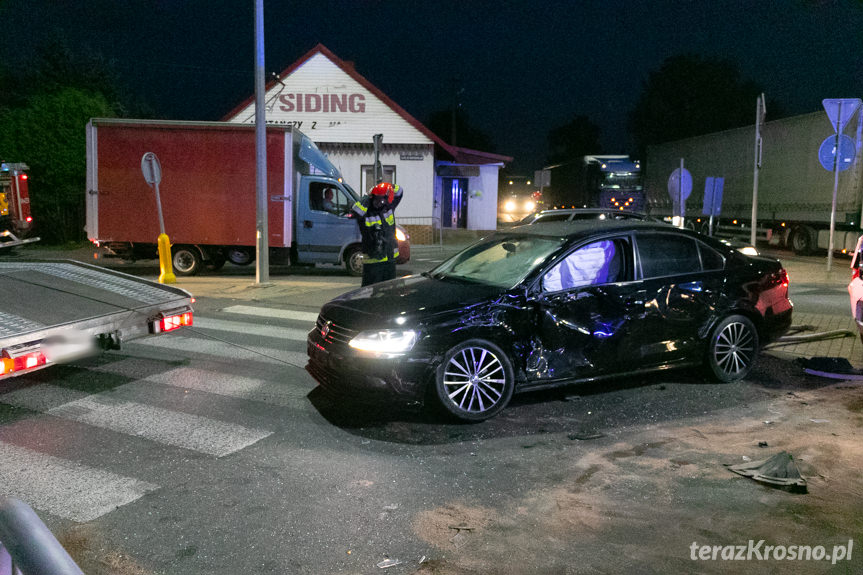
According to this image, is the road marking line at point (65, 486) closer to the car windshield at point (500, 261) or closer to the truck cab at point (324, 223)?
the car windshield at point (500, 261)

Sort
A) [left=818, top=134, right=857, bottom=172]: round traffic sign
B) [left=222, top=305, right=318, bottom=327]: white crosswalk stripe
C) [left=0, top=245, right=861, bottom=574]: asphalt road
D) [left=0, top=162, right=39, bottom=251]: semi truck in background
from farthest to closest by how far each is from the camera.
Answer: [left=0, top=162, right=39, bottom=251]: semi truck in background, [left=818, top=134, right=857, bottom=172]: round traffic sign, [left=222, top=305, right=318, bottom=327]: white crosswalk stripe, [left=0, top=245, right=861, bottom=574]: asphalt road

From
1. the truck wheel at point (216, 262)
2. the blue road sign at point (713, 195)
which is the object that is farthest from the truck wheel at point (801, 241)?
the truck wheel at point (216, 262)

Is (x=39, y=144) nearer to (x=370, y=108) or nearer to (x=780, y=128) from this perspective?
(x=370, y=108)

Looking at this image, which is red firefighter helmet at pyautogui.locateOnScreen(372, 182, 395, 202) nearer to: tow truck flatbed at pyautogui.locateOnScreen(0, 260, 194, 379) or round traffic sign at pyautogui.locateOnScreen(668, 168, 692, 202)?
tow truck flatbed at pyautogui.locateOnScreen(0, 260, 194, 379)

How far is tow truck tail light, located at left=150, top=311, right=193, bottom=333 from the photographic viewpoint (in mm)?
6215

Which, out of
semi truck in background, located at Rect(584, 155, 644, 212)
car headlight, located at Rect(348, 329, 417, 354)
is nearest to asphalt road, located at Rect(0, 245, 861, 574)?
car headlight, located at Rect(348, 329, 417, 354)

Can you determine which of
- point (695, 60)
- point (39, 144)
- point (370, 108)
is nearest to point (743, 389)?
point (370, 108)

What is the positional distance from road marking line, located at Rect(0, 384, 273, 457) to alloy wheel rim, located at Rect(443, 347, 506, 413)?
4.81ft

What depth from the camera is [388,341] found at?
538 cm

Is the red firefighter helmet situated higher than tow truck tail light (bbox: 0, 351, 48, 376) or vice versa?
the red firefighter helmet

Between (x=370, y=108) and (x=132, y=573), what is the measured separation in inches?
940

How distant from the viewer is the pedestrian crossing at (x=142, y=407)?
437 centimetres

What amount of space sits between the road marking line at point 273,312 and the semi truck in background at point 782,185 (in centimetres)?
1337

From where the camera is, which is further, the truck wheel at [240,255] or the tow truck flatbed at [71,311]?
the truck wheel at [240,255]
